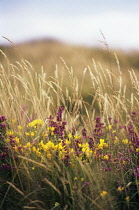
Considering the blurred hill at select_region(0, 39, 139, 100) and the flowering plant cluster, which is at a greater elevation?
the flowering plant cluster

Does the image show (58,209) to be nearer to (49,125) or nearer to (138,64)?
(49,125)

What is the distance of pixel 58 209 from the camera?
1771 millimetres

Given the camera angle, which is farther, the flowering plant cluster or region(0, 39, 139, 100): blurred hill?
region(0, 39, 139, 100): blurred hill

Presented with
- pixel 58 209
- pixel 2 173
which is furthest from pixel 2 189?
pixel 58 209

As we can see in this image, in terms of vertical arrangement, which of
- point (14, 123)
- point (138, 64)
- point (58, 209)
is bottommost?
point (138, 64)

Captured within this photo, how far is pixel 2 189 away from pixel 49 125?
25.9 inches

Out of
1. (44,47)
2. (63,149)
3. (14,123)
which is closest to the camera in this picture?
(63,149)

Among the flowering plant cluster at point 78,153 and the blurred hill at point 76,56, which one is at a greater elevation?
the flowering plant cluster at point 78,153

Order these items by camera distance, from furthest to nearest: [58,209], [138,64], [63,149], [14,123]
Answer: [138,64] < [14,123] < [63,149] < [58,209]

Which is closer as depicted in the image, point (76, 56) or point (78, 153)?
point (78, 153)

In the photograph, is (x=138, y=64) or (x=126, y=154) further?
(x=138, y=64)

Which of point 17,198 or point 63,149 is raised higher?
point 63,149

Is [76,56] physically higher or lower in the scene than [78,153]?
lower

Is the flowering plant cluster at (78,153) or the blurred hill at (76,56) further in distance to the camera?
the blurred hill at (76,56)
